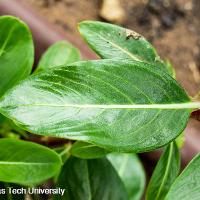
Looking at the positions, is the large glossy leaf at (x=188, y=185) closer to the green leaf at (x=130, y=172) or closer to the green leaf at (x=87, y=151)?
the green leaf at (x=87, y=151)

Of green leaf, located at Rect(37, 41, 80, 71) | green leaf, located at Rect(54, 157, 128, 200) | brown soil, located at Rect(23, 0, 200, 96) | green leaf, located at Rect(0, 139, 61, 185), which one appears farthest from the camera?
brown soil, located at Rect(23, 0, 200, 96)

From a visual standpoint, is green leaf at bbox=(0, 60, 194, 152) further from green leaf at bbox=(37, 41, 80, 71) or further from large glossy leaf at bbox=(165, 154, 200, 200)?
green leaf at bbox=(37, 41, 80, 71)

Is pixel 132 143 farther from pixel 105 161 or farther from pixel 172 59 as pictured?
pixel 172 59

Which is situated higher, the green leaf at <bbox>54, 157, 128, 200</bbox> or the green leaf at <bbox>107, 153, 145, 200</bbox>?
the green leaf at <bbox>54, 157, 128, 200</bbox>

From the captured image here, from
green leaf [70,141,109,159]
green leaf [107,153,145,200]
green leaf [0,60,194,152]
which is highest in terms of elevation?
green leaf [0,60,194,152]

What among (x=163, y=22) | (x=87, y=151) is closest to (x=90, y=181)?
(x=87, y=151)

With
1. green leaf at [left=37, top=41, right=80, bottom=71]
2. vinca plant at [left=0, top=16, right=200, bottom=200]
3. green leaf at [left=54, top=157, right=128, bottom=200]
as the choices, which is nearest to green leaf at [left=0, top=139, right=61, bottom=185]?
vinca plant at [left=0, top=16, right=200, bottom=200]
